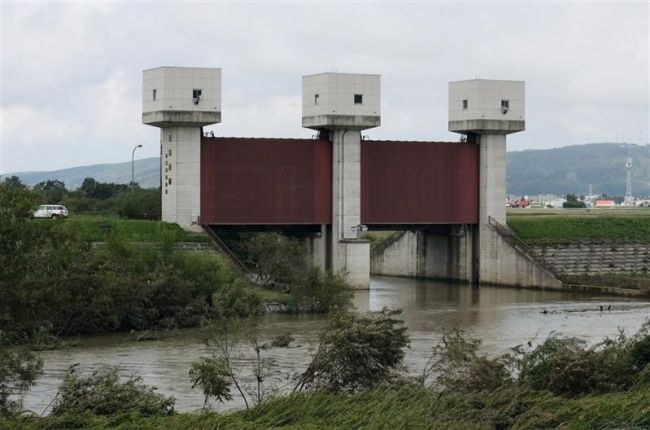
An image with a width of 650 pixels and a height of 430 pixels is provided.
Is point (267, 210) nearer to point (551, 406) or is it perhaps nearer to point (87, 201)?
point (87, 201)

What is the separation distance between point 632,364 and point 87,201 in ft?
185

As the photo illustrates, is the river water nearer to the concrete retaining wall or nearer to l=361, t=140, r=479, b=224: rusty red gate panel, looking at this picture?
the concrete retaining wall

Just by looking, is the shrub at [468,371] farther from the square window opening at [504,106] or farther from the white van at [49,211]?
the square window opening at [504,106]

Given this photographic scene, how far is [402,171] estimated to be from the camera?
262ft

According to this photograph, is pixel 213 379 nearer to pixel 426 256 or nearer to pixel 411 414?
pixel 411 414

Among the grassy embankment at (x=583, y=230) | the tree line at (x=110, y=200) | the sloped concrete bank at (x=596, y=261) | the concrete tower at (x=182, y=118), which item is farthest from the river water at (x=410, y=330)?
→ the tree line at (x=110, y=200)

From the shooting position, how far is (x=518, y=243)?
82000 mm

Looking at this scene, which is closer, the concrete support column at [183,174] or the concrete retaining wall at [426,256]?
the concrete support column at [183,174]

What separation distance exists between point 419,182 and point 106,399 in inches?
1849

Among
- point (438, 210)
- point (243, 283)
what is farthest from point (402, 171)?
point (243, 283)

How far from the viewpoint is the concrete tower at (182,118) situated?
7212cm

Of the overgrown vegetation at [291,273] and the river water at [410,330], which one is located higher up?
the overgrown vegetation at [291,273]

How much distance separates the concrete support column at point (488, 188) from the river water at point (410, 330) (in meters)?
2.49

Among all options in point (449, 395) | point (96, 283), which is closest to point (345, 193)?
point (96, 283)
